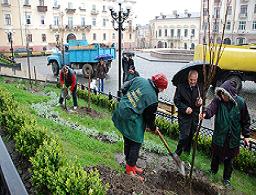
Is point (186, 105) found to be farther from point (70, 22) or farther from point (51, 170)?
point (70, 22)

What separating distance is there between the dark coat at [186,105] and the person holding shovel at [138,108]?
1041 millimetres

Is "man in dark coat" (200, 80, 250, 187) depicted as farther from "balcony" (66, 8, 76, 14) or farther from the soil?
"balcony" (66, 8, 76, 14)

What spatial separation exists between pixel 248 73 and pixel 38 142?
36.5 ft

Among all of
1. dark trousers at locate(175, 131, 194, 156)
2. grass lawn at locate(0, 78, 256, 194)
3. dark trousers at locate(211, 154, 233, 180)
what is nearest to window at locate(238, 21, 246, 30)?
grass lawn at locate(0, 78, 256, 194)

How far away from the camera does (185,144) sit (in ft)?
17.9

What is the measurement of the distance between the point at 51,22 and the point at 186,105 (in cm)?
4187

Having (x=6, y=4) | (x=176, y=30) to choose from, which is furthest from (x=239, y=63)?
(x=176, y=30)

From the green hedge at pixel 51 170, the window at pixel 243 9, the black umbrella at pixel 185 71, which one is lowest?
the green hedge at pixel 51 170

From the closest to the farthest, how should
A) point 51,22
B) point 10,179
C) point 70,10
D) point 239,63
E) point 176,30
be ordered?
1. point 10,179
2. point 239,63
3. point 51,22
4. point 70,10
5. point 176,30

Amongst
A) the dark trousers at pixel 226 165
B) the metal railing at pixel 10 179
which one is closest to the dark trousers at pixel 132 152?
the dark trousers at pixel 226 165

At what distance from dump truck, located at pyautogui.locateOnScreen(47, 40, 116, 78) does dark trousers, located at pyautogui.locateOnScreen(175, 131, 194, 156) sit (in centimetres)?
1169

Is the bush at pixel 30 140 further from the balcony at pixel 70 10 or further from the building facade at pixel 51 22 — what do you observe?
the balcony at pixel 70 10

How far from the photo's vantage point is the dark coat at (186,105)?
4.91m

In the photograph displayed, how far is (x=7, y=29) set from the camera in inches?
1533
